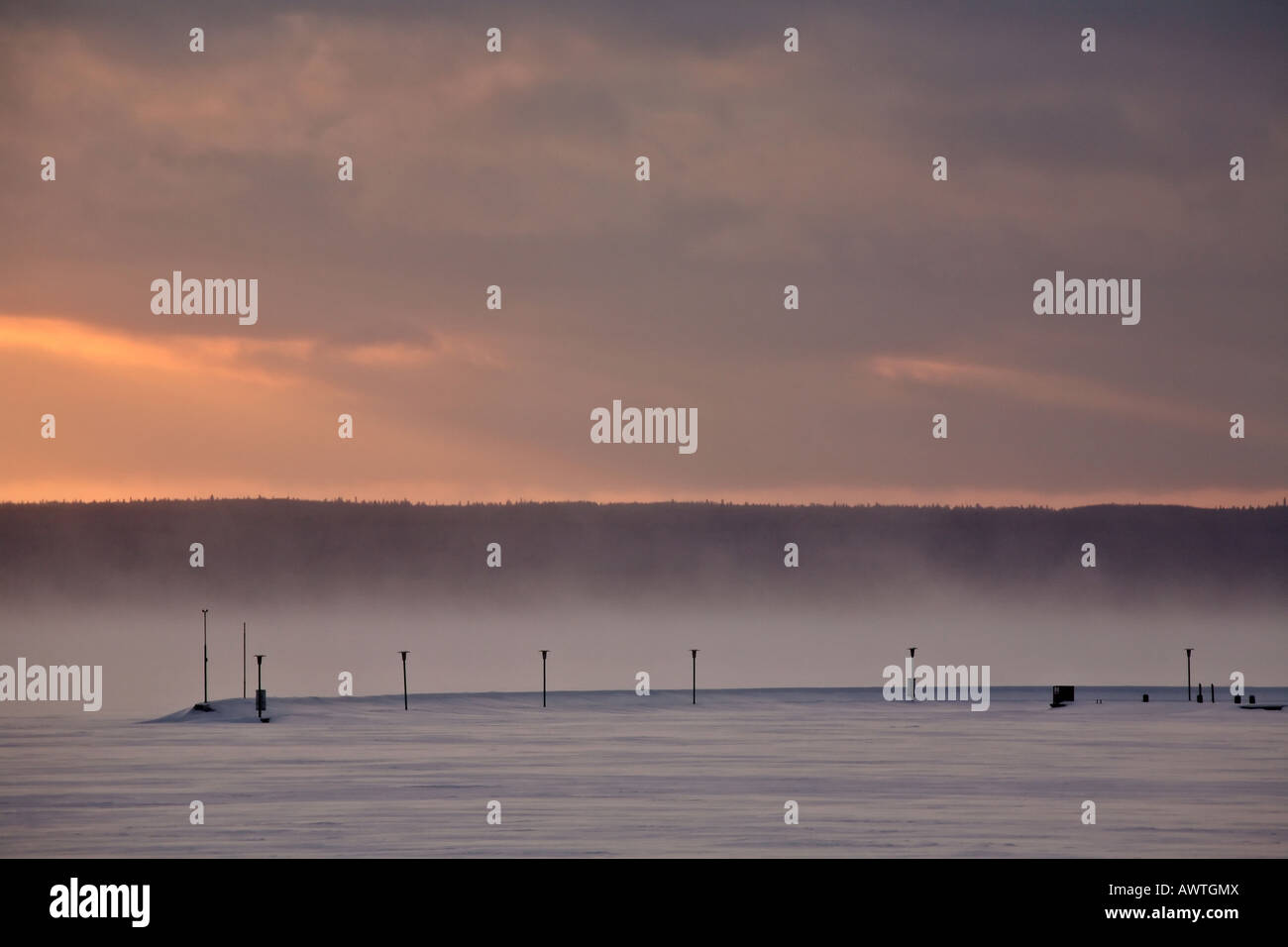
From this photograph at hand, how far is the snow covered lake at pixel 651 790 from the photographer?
168 ft

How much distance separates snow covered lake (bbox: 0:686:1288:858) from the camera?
51.2 metres

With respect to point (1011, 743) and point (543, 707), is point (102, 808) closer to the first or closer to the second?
point (1011, 743)

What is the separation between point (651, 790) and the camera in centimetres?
6938

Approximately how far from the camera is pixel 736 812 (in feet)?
197

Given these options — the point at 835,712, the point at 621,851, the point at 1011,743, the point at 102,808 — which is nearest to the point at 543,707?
the point at 835,712
